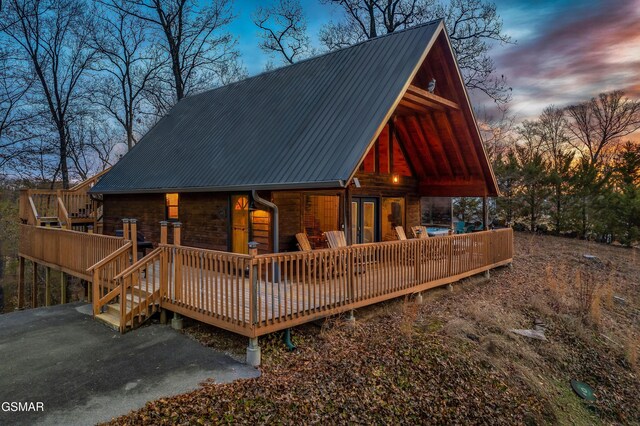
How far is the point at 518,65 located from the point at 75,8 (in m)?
24.1

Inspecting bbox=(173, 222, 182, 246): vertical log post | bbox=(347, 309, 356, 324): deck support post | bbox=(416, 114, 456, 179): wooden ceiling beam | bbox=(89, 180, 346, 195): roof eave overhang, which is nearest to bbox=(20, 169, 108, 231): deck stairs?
bbox=(89, 180, 346, 195): roof eave overhang

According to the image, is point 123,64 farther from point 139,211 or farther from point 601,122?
point 601,122

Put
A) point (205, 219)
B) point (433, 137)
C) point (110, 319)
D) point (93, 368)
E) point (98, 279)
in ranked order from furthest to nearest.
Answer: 1. point (433, 137)
2. point (205, 219)
3. point (98, 279)
4. point (110, 319)
5. point (93, 368)

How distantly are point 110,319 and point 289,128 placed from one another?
570 cm

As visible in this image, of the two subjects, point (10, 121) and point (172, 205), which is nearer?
point (172, 205)

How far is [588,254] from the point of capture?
15133 millimetres

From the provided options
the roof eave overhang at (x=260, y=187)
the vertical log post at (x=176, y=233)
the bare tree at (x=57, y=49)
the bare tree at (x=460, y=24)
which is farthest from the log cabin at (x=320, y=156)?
the bare tree at (x=460, y=24)

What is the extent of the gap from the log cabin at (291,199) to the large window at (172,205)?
0.08 m

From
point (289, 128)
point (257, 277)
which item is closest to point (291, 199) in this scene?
point (289, 128)

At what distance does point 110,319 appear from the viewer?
6.77 m

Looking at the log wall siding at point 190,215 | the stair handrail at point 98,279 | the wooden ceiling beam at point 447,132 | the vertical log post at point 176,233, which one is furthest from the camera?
the wooden ceiling beam at point 447,132

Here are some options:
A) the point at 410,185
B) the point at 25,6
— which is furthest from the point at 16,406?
the point at 25,6

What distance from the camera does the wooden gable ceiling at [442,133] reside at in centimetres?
921

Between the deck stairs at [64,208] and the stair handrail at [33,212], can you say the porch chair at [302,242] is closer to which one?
the deck stairs at [64,208]
